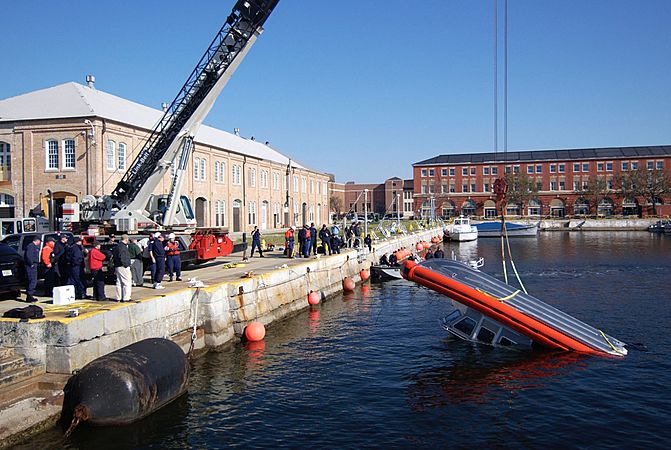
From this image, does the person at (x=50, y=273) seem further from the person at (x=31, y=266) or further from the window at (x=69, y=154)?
the window at (x=69, y=154)

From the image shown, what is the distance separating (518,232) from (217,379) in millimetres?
75722

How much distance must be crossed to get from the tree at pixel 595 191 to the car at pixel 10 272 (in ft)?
331

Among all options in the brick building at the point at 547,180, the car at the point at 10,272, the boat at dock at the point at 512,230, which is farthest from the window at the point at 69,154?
the brick building at the point at 547,180

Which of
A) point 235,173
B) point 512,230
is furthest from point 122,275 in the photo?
point 512,230

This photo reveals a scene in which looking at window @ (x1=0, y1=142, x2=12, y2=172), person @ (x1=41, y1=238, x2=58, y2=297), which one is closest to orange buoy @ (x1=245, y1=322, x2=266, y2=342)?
person @ (x1=41, y1=238, x2=58, y2=297)

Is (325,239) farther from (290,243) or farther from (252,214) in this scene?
(252,214)

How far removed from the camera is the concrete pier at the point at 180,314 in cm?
1175

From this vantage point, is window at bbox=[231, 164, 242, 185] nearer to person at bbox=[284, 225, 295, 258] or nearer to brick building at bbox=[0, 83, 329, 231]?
brick building at bbox=[0, 83, 329, 231]

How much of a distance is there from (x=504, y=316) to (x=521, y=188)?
91.7m

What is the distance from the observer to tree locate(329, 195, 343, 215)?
128075 mm

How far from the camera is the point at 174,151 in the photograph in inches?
963

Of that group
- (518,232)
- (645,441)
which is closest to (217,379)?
(645,441)

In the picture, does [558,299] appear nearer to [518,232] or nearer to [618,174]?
[518,232]

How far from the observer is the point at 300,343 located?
18281 millimetres
